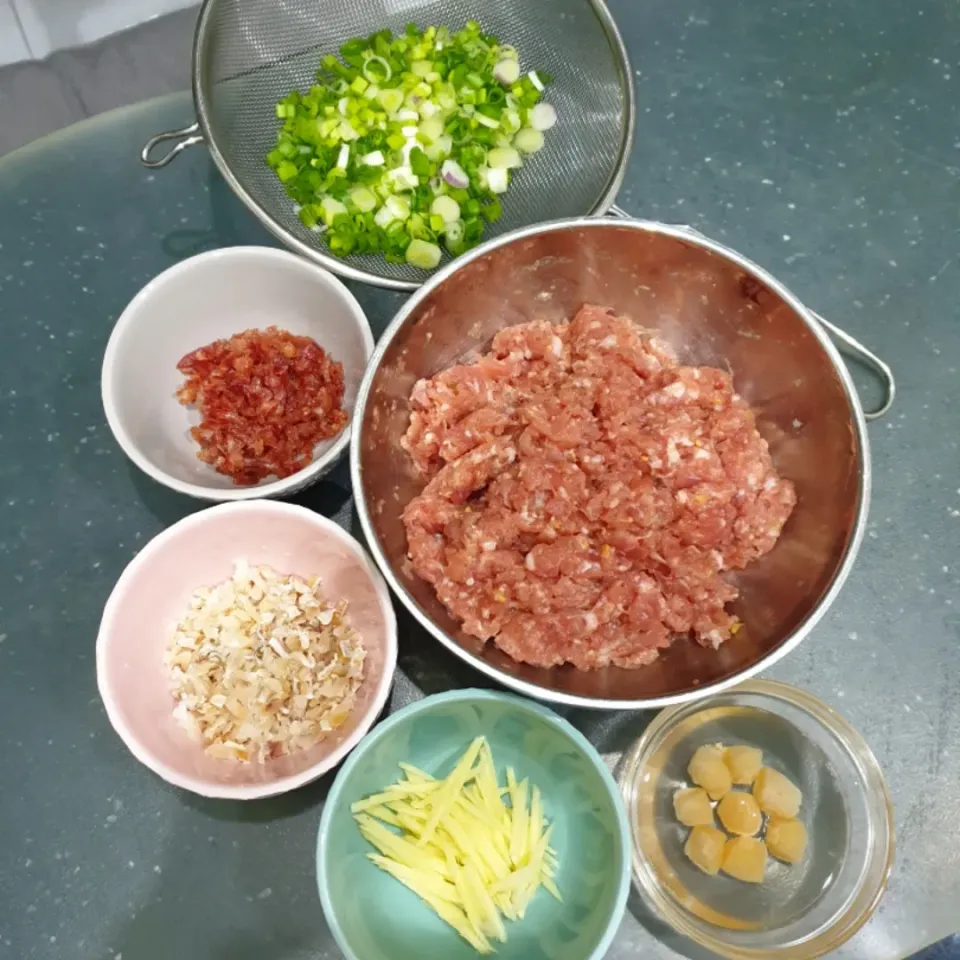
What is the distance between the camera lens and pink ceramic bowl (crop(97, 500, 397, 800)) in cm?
154

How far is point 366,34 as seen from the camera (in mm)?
2129

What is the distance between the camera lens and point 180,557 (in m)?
1.69

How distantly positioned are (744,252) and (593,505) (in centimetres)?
103

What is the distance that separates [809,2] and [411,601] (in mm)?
2147

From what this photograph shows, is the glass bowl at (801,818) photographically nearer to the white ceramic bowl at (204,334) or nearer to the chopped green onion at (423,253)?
the white ceramic bowl at (204,334)

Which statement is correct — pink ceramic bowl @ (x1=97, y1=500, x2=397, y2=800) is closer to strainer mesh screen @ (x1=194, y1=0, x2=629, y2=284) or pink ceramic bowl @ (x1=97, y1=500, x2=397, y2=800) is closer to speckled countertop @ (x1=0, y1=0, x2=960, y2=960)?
speckled countertop @ (x1=0, y1=0, x2=960, y2=960)

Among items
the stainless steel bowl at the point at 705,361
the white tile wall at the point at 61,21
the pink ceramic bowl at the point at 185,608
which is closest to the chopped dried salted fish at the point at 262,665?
the pink ceramic bowl at the point at 185,608

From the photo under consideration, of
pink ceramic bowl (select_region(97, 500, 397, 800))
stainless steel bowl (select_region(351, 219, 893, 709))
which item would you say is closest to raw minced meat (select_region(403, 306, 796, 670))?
stainless steel bowl (select_region(351, 219, 893, 709))

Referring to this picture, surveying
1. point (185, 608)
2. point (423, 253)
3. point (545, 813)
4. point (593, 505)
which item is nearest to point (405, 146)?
point (423, 253)

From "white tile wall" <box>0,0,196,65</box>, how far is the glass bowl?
7.99 ft

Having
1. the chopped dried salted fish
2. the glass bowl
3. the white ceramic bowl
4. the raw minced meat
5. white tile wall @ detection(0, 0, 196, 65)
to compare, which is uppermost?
white tile wall @ detection(0, 0, 196, 65)

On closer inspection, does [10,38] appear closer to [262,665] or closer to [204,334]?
[204,334]

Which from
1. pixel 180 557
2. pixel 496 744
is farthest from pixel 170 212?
pixel 496 744

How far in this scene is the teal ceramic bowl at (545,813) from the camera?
4.91 ft
